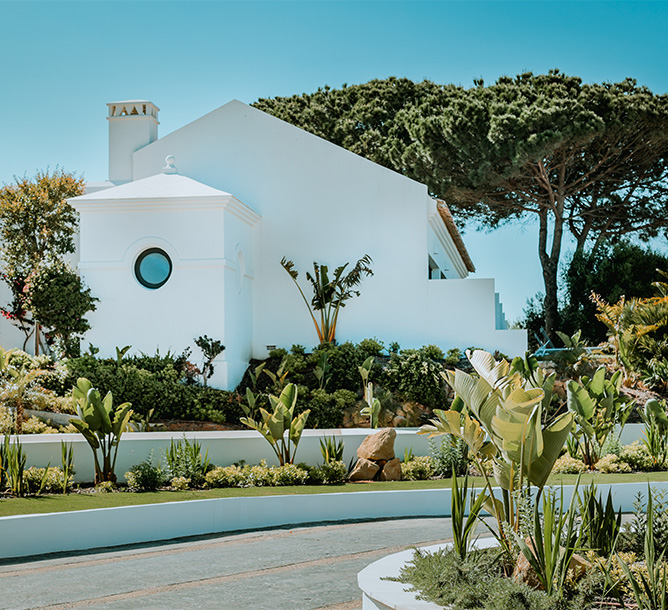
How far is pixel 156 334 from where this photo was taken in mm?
18953

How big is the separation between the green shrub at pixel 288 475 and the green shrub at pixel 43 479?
9.37 ft

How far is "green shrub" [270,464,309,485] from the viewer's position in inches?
435

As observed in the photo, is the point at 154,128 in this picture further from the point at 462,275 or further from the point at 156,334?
the point at 462,275

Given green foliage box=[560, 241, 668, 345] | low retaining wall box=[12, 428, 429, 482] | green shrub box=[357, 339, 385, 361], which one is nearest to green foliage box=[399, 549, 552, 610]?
low retaining wall box=[12, 428, 429, 482]

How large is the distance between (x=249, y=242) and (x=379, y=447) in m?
10.5

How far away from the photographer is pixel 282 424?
11.3m

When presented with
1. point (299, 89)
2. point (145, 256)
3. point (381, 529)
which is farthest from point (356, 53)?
point (299, 89)

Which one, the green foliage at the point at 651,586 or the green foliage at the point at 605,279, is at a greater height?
the green foliage at the point at 605,279

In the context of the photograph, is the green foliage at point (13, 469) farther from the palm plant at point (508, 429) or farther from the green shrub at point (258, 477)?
the palm plant at point (508, 429)

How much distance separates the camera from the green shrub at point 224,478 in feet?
35.2

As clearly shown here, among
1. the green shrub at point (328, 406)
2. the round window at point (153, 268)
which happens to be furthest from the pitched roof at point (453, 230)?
the round window at point (153, 268)

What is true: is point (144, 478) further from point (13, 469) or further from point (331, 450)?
point (331, 450)

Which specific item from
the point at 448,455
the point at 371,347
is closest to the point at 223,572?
the point at 448,455

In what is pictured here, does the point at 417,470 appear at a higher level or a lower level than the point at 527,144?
lower
